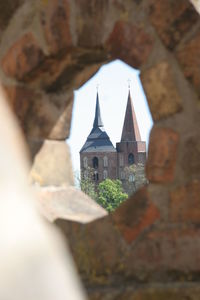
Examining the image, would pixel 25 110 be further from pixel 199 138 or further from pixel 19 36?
pixel 199 138

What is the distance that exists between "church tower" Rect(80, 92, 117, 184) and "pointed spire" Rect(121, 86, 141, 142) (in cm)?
279

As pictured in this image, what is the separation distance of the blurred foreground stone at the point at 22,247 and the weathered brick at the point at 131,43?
4.32 ft

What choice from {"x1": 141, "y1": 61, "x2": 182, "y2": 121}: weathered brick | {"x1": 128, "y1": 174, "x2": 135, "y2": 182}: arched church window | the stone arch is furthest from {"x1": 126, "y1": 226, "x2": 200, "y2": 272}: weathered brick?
{"x1": 128, "y1": 174, "x2": 135, "y2": 182}: arched church window

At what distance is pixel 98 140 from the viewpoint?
61.8 m

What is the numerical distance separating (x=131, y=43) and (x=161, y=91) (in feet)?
0.67

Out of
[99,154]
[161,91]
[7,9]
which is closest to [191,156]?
[161,91]

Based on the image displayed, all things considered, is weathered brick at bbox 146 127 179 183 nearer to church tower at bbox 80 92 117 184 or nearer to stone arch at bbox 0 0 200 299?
stone arch at bbox 0 0 200 299

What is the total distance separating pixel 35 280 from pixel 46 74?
5.01 feet

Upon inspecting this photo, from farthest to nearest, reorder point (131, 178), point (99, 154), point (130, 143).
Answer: point (99, 154)
point (130, 143)
point (131, 178)

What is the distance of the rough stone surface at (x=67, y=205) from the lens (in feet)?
5.65

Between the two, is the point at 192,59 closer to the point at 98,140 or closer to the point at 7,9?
the point at 7,9

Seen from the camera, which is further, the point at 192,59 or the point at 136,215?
the point at 136,215

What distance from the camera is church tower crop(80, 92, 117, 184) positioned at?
2416 inches

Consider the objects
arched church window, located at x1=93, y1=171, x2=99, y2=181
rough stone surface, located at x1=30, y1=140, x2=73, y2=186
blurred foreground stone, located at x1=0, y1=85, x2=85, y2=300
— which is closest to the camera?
blurred foreground stone, located at x1=0, y1=85, x2=85, y2=300
